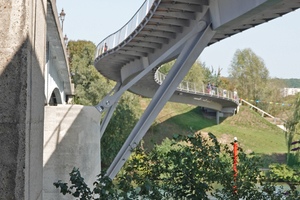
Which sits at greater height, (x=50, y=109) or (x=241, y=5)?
(x=241, y=5)

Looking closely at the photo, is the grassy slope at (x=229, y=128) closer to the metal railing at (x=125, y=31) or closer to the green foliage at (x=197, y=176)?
the metal railing at (x=125, y=31)

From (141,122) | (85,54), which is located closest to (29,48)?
(141,122)

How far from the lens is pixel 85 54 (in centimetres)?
4556

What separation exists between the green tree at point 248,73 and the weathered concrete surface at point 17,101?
5651 cm

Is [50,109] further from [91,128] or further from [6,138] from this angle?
[6,138]

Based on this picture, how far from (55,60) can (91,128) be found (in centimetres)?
431

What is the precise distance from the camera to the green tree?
195 ft

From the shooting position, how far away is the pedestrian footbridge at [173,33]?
33.5 ft

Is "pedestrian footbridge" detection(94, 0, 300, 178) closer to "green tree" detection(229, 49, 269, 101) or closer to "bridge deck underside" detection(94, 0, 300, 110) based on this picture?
"bridge deck underside" detection(94, 0, 300, 110)

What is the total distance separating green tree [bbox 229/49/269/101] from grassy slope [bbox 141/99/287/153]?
10517 millimetres

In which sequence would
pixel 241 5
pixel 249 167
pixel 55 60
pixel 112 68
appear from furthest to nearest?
pixel 112 68 < pixel 55 60 < pixel 241 5 < pixel 249 167

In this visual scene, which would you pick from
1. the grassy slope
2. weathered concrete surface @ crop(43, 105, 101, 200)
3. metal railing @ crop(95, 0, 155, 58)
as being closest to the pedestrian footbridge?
metal railing @ crop(95, 0, 155, 58)

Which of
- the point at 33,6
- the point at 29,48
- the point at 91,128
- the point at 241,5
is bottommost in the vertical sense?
the point at 91,128

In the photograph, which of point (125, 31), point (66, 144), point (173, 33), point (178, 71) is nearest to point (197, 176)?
point (178, 71)
